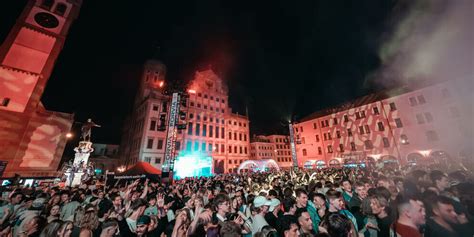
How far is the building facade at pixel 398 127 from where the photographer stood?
21.3 metres

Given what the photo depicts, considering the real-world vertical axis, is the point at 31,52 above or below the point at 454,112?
above

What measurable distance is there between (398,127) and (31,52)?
173ft

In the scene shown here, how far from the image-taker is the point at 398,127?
26062 millimetres

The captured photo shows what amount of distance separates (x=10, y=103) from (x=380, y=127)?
51190 millimetres

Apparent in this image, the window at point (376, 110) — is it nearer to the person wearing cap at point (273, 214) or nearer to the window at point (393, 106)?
the window at point (393, 106)

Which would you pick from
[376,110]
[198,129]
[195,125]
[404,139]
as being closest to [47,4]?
[195,125]

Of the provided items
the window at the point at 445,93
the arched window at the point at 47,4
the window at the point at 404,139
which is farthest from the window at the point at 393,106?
the arched window at the point at 47,4

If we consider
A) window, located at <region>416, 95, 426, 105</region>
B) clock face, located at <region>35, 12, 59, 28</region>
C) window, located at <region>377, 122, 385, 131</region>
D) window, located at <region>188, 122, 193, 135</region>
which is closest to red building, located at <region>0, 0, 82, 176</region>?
clock face, located at <region>35, 12, 59, 28</region>

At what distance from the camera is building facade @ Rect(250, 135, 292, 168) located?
60906 mm

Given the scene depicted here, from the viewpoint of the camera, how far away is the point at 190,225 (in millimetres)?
2539

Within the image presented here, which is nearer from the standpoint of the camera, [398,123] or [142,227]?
[142,227]

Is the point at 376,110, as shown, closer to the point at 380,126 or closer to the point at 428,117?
the point at 380,126

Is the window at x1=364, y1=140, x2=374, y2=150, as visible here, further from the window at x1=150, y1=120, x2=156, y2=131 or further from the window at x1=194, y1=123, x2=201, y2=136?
the window at x1=150, y1=120, x2=156, y2=131

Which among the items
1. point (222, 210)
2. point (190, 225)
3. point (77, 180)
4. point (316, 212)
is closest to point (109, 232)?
point (190, 225)
